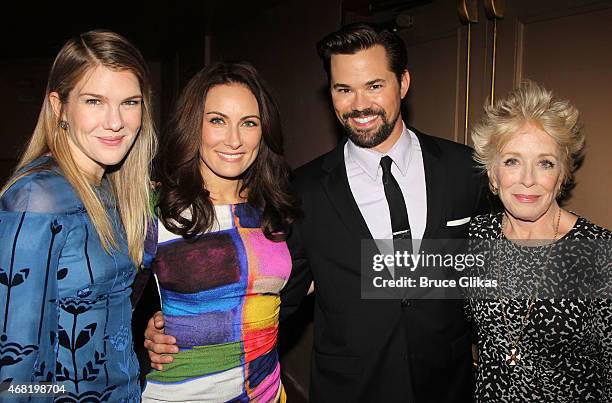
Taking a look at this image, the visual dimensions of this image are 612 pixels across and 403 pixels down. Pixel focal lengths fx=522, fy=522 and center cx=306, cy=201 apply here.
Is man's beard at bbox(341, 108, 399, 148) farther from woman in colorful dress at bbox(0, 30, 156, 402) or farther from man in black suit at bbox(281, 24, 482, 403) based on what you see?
woman in colorful dress at bbox(0, 30, 156, 402)

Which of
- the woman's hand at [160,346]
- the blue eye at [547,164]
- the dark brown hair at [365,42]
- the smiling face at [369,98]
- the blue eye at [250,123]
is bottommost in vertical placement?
the woman's hand at [160,346]

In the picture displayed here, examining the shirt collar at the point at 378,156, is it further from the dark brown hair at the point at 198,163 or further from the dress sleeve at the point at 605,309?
the dress sleeve at the point at 605,309

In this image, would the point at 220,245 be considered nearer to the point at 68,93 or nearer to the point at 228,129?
the point at 228,129

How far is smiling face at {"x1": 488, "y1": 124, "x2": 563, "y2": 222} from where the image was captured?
174 centimetres

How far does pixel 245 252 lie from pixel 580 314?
113cm

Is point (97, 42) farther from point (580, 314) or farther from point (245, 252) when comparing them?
point (580, 314)

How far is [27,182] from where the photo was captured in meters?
1.40

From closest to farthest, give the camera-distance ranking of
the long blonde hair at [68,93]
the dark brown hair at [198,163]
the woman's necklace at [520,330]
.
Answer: the long blonde hair at [68,93] < the woman's necklace at [520,330] < the dark brown hair at [198,163]

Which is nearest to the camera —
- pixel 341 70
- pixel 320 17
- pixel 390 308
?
pixel 390 308

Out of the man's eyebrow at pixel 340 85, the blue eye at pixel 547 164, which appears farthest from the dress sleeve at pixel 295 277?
the blue eye at pixel 547 164

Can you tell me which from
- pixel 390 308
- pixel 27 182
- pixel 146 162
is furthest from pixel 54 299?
pixel 390 308

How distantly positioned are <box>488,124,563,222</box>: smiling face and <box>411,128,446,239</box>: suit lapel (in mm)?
283

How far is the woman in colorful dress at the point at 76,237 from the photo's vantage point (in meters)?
1.33

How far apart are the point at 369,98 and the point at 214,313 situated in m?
1.04
